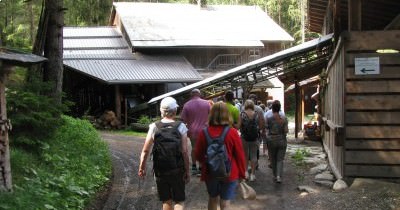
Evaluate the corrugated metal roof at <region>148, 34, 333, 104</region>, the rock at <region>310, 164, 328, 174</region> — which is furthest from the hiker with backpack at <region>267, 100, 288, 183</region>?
the corrugated metal roof at <region>148, 34, 333, 104</region>

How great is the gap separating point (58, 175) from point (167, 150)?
3.12 metres

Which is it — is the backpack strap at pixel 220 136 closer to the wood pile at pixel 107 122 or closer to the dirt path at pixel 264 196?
the dirt path at pixel 264 196

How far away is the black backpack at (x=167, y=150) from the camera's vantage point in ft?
18.4

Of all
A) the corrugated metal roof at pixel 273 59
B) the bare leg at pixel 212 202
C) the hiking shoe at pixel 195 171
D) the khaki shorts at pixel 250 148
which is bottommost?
the hiking shoe at pixel 195 171

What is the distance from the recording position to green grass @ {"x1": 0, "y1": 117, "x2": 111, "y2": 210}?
5956 millimetres

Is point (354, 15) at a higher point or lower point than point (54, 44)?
higher

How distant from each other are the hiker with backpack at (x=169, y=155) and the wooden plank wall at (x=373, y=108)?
406 cm

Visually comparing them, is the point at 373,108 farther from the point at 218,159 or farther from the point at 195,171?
the point at 218,159

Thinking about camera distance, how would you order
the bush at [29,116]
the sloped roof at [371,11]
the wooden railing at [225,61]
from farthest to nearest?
the wooden railing at [225,61] < the sloped roof at [371,11] < the bush at [29,116]

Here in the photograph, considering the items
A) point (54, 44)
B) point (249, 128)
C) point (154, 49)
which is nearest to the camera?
point (249, 128)

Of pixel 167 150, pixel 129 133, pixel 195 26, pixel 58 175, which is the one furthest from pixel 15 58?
pixel 195 26

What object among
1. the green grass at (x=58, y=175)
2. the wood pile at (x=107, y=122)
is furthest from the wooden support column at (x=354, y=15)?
the wood pile at (x=107, y=122)

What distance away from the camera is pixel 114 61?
28.7 m

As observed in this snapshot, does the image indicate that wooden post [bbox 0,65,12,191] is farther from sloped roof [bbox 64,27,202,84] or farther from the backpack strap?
sloped roof [bbox 64,27,202,84]
